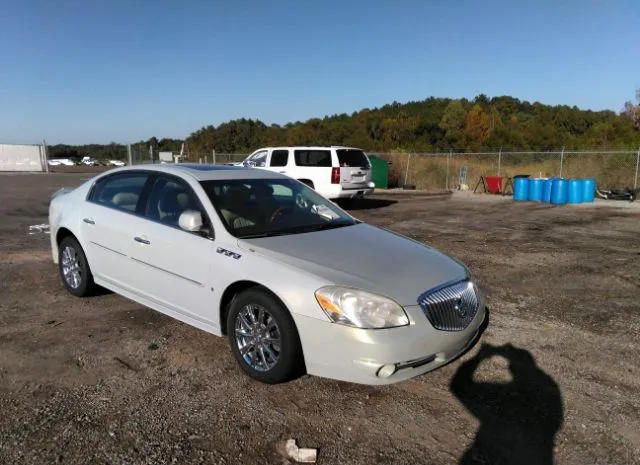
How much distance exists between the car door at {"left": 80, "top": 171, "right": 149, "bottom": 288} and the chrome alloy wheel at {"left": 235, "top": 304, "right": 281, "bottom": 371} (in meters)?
1.58

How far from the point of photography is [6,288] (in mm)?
5773

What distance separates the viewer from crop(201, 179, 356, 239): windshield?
159 inches

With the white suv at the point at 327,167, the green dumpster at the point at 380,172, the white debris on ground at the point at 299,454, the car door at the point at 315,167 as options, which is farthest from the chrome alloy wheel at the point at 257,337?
the green dumpster at the point at 380,172

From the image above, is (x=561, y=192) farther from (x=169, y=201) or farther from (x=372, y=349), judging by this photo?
(x=372, y=349)

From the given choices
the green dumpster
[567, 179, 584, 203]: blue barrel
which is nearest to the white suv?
[567, 179, 584, 203]: blue barrel

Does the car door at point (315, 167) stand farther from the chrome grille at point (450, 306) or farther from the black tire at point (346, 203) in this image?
the chrome grille at point (450, 306)

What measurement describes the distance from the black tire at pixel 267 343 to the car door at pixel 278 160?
11750mm

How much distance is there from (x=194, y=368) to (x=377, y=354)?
151 cm

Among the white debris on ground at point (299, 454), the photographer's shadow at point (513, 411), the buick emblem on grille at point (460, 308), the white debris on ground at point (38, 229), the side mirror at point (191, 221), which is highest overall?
the side mirror at point (191, 221)

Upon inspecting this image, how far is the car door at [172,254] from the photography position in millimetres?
3832

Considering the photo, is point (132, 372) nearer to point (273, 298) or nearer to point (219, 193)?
point (273, 298)

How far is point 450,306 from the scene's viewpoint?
339 cm

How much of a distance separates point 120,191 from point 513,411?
3.97m

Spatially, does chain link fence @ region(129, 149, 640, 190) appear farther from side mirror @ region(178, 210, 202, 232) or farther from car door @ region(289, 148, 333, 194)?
side mirror @ region(178, 210, 202, 232)
